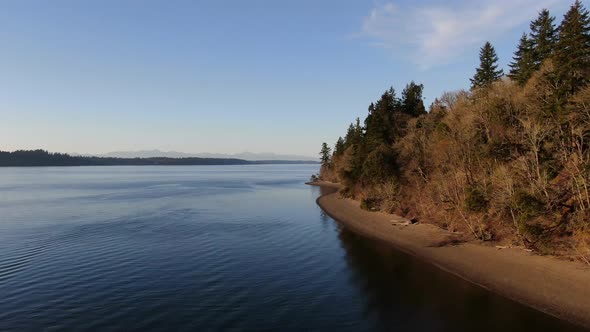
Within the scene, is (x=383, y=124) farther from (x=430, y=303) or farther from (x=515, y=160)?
(x=430, y=303)

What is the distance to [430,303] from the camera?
24.2 meters

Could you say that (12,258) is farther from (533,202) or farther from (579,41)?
(579,41)

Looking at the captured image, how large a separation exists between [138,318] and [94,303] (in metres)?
4.01

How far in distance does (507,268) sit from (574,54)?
2754cm

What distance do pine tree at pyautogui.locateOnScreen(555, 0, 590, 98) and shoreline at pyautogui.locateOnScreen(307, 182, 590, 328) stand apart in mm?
16678

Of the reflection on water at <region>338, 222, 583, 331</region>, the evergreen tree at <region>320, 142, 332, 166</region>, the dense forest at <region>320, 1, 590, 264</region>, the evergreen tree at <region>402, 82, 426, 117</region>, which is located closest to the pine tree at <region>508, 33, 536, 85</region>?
the dense forest at <region>320, 1, 590, 264</region>

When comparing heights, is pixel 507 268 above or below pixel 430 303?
above

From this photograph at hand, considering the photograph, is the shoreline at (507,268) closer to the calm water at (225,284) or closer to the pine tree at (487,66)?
the calm water at (225,284)

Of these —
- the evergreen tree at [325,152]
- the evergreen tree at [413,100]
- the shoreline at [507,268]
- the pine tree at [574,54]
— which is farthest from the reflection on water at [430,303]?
the evergreen tree at [325,152]

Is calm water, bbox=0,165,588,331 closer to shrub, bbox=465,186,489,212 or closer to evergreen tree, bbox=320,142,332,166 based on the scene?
shrub, bbox=465,186,489,212

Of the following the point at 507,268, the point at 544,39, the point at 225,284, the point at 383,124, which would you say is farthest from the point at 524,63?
the point at 225,284

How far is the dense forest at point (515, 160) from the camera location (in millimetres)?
30969

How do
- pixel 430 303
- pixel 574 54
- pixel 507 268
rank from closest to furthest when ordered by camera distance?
pixel 430 303 < pixel 507 268 < pixel 574 54

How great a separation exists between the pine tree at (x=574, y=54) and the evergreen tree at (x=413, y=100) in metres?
32.4
